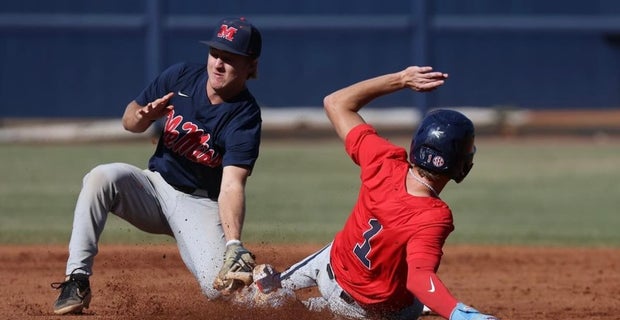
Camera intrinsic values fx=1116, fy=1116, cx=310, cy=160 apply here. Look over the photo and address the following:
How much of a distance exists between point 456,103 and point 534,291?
11765 millimetres

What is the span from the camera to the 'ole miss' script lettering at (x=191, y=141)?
554 centimetres

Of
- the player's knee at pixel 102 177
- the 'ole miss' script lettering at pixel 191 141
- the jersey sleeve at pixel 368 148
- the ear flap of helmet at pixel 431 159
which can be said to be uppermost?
the ear flap of helmet at pixel 431 159

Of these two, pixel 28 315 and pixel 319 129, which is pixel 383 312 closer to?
pixel 28 315

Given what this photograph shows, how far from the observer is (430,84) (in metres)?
4.39

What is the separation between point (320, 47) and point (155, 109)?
12964 mm

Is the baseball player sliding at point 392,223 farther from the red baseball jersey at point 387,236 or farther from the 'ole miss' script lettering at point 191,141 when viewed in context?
the 'ole miss' script lettering at point 191,141

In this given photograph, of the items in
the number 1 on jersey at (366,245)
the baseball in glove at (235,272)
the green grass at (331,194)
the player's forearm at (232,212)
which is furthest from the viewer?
the green grass at (331,194)

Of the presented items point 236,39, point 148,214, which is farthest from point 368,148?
point 148,214

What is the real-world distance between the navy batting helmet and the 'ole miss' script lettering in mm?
1537

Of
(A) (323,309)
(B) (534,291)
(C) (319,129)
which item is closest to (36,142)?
(C) (319,129)

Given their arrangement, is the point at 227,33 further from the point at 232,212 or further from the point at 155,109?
the point at 232,212

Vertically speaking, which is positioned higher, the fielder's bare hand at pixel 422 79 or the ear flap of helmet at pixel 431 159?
the fielder's bare hand at pixel 422 79

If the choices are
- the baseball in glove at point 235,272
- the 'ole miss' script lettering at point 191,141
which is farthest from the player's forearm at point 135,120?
the baseball in glove at point 235,272

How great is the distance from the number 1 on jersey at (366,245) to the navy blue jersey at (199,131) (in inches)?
38.9
